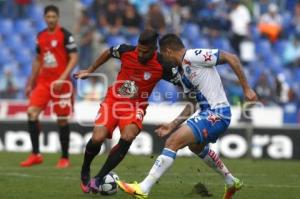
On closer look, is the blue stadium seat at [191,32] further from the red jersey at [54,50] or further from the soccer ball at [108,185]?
the soccer ball at [108,185]

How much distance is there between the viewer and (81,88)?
22.5 m

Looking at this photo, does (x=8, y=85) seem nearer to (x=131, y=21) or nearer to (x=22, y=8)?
(x=22, y=8)

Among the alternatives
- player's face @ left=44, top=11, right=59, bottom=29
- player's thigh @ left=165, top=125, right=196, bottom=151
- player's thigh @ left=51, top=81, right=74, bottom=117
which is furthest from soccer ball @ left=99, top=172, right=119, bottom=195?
player's face @ left=44, top=11, right=59, bottom=29

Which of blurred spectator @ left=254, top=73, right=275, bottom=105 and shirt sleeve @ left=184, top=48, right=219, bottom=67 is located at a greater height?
shirt sleeve @ left=184, top=48, right=219, bottom=67

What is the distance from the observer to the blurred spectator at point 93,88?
867 inches

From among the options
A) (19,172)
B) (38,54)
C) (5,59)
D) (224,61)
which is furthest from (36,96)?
(5,59)

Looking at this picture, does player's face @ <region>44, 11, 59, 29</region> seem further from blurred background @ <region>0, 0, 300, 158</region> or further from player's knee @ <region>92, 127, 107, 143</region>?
blurred background @ <region>0, 0, 300, 158</region>

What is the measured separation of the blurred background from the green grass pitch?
6.05m

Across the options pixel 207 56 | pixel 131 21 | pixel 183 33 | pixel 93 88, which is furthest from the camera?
pixel 183 33

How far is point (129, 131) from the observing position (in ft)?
35.5

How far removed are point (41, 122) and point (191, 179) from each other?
7227mm

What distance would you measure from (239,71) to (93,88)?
12.8m

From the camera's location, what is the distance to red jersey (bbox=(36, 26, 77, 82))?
1519 cm

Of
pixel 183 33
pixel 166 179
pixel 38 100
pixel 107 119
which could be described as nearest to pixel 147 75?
pixel 107 119
